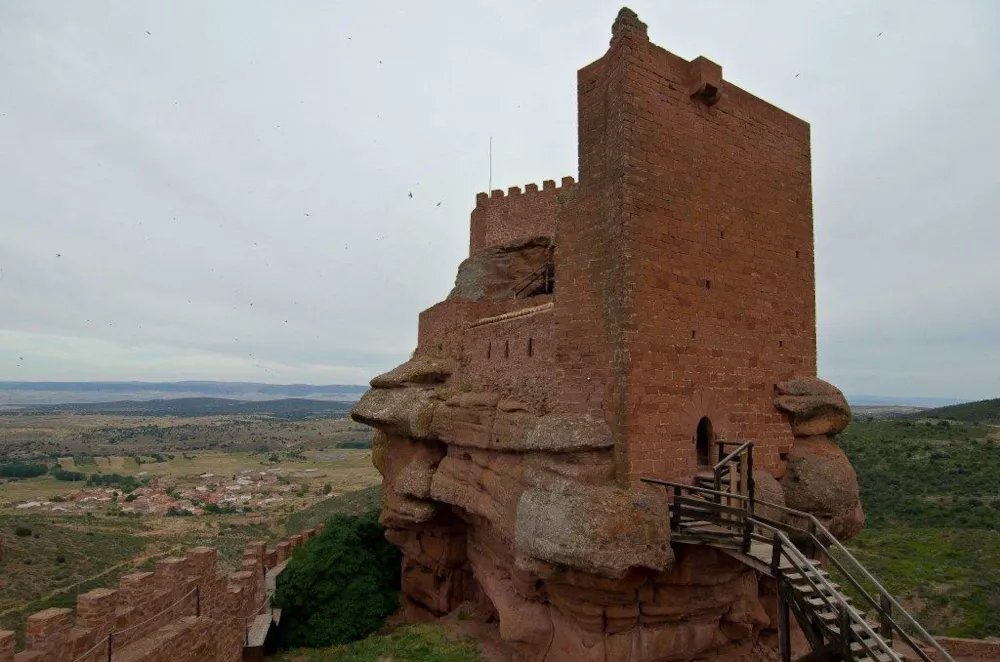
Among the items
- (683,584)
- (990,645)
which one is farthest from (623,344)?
(990,645)

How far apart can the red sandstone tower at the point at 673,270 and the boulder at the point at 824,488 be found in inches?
15.9

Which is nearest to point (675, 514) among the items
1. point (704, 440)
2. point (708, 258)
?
point (704, 440)

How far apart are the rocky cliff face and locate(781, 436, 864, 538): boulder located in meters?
0.02

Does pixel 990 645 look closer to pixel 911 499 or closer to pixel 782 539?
pixel 911 499

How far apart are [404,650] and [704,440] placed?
314 inches

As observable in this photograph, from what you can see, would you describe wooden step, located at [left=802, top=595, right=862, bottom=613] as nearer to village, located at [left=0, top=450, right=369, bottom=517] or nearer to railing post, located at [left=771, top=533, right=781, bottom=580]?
railing post, located at [left=771, top=533, right=781, bottom=580]

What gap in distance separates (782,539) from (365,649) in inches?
398

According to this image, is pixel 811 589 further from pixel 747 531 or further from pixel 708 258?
pixel 708 258

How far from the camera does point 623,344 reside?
9.26 meters

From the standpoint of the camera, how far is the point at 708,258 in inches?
412

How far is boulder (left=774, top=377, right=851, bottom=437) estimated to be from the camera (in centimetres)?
1112

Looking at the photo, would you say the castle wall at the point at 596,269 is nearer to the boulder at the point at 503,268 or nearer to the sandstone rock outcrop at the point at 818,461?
the sandstone rock outcrop at the point at 818,461

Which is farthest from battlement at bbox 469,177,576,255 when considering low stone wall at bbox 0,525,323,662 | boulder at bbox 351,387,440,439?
low stone wall at bbox 0,525,323,662

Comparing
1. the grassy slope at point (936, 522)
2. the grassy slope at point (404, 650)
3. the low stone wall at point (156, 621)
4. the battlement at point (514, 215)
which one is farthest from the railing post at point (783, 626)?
the grassy slope at point (936, 522)
